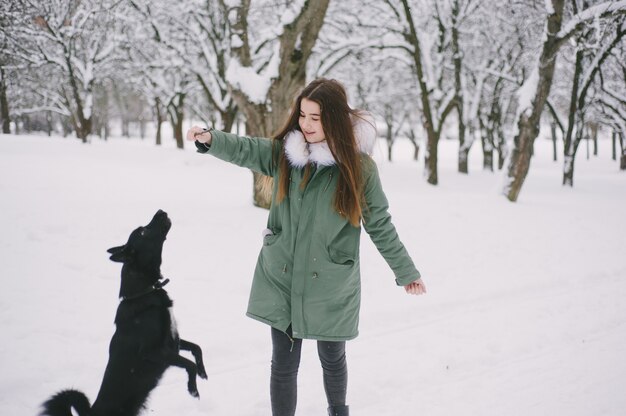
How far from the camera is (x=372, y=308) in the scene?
15.5 ft

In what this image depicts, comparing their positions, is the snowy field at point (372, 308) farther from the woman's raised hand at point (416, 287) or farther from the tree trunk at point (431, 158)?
the tree trunk at point (431, 158)

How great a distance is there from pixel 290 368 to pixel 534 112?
9589 mm

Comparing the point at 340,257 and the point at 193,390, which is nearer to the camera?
the point at 340,257

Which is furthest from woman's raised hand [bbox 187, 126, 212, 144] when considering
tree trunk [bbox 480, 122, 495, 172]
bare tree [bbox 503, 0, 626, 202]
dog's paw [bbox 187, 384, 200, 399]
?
tree trunk [bbox 480, 122, 495, 172]

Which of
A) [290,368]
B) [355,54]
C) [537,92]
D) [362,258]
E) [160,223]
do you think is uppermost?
[355,54]

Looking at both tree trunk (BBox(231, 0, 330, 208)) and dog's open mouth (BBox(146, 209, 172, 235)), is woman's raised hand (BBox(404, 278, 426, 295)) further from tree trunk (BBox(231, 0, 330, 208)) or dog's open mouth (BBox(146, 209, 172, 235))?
tree trunk (BBox(231, 0, 330, 208))

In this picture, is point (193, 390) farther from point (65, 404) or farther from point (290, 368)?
point (290, 368)

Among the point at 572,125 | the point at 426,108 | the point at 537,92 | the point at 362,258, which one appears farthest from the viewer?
the point at 572,125

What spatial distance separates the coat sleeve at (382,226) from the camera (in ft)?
7.29

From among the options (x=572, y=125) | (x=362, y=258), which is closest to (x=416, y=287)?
(x=362, y=258)

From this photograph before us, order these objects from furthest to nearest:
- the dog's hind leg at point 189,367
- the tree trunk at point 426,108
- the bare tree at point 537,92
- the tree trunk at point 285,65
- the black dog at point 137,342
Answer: the tree trunk at point 426,108 < the bare tree at point 537,92 < the tree trunk at point 285,65 < the dog's hind leg at point 189,367 < the black dog at point 137,342

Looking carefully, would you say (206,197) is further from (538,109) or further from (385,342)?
(538,109)

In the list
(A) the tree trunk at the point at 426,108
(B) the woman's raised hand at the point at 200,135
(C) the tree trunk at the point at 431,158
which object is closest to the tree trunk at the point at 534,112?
(A) the tree trunk at the point at 426,108

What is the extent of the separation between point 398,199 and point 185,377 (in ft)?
23.3
